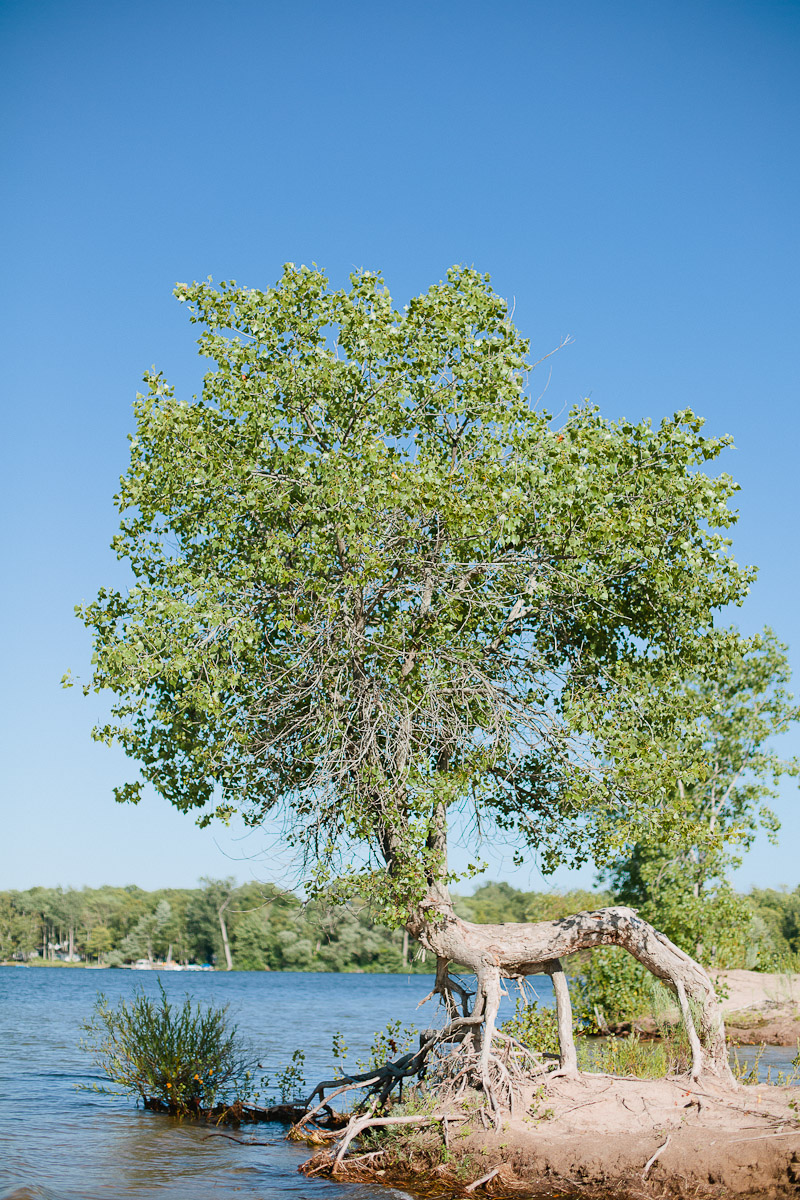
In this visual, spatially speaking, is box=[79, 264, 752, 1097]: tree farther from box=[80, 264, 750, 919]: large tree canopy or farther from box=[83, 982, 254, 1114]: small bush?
box=[83, 982, 254, 1114]: small bush

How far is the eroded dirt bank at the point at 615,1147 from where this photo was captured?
10.3 metres

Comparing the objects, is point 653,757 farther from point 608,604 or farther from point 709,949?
point 709,949

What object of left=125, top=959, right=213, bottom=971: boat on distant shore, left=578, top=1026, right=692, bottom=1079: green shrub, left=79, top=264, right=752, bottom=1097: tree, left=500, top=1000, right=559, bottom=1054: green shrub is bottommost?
left=125, top=959, right=213, bottom=971: boat on distant shore

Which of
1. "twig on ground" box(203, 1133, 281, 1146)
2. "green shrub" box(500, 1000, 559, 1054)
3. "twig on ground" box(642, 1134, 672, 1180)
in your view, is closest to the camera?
"twig on ground" box(642, 1134, 672, 1180)

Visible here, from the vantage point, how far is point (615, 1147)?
11.1m

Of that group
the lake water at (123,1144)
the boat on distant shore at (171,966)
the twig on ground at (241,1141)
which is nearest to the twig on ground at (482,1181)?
the lake water at (123,1144)

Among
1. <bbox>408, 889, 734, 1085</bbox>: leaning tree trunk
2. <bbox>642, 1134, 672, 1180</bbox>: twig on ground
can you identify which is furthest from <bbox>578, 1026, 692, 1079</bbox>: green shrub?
<bbox>642, 1134, 672, 1180</bbox>: twig on ground

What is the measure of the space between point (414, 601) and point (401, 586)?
576 mm

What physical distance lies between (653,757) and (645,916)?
18.4 meters

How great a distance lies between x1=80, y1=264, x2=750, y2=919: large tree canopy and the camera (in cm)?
1204

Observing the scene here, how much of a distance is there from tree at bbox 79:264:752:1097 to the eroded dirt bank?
2.42ft

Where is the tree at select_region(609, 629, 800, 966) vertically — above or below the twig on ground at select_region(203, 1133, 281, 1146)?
above

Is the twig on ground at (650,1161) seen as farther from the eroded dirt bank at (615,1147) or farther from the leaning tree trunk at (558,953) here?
the leaning tree trunk at (558,953)

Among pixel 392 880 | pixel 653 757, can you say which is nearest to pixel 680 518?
pixel 653 757
